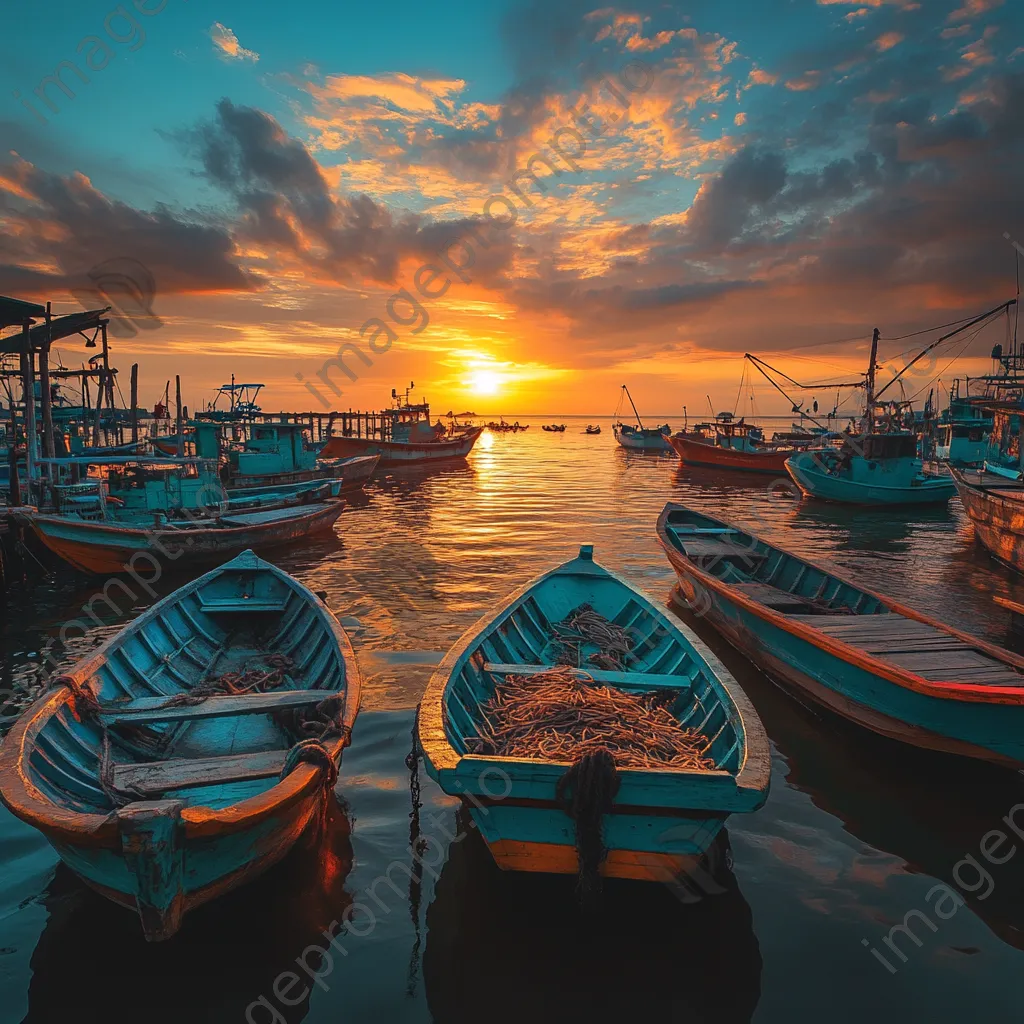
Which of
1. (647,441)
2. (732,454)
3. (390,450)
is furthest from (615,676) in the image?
(647,441)

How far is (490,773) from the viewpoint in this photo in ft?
14.3

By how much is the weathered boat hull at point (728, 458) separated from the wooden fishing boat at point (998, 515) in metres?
22.8

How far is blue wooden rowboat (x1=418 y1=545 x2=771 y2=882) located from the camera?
426 cm

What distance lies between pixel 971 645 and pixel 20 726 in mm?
9461

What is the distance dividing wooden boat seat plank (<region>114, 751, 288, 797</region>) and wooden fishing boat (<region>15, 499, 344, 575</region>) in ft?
34.9

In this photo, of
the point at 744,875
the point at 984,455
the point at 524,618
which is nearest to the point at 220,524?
the point at 524,618

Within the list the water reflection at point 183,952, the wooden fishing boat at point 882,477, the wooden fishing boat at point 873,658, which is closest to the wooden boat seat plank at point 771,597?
the wooden fishing boat at point 873,658

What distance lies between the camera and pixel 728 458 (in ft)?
147

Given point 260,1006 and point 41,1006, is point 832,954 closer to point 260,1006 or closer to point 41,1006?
point 260,1006

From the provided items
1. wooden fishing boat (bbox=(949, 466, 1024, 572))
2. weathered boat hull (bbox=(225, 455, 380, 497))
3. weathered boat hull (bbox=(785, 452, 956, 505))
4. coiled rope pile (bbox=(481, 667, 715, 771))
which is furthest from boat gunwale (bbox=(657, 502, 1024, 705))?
weathered boat hull (bbox=(785, 452, 956, 505))

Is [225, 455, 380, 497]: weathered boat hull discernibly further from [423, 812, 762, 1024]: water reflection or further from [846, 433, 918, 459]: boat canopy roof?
[846, 433, 918, 459]: boat canopy roof

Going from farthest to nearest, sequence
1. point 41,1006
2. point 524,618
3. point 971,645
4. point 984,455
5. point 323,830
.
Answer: point 984,455, point 524,618, point 971,645, point 323,830, point 41,1006

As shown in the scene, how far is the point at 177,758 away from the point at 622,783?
420cm

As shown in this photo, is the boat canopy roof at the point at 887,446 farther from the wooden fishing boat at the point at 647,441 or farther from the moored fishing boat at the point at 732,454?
the wooden fishing boat at the point at 647,441
